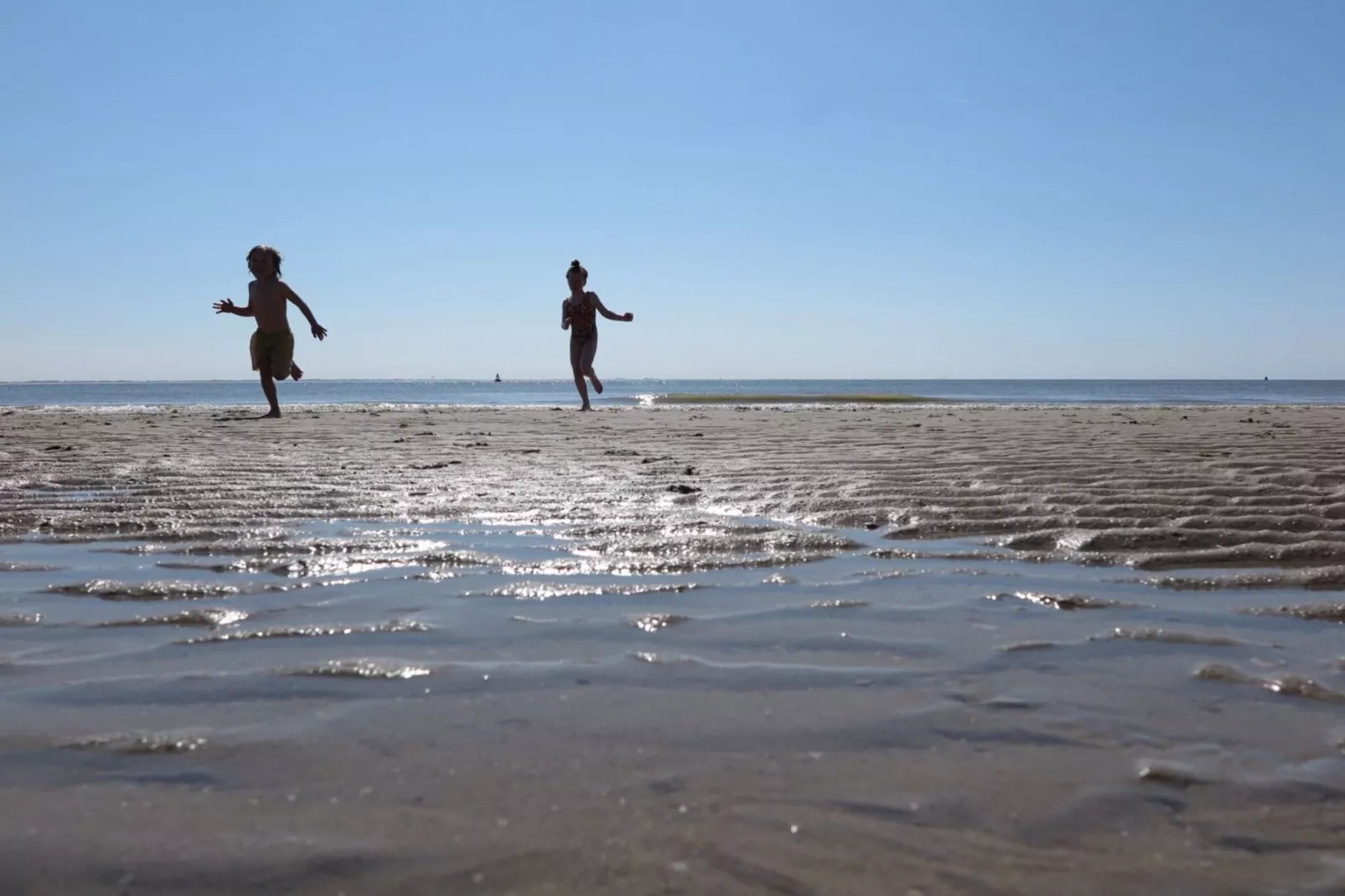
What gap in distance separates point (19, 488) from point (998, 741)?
4.80 meters

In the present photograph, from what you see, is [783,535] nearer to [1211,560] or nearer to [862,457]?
[1211,560]

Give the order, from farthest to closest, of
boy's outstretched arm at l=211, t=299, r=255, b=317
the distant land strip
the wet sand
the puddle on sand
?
1. the distant land strip
2. boy's outstretched arm at l=211, t=299, r=255, b=317
3. the puddle on sand
4. the wet sand

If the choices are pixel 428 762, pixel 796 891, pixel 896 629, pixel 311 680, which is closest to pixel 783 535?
pixel 896 629

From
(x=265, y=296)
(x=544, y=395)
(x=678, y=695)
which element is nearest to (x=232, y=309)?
(x=265, y=296)

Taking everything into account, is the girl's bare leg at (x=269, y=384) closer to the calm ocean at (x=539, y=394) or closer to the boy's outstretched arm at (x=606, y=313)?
the boy's outstretched arm at (x=606, y=313)

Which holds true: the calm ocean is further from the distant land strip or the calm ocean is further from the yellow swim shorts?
the yellow swim shorts

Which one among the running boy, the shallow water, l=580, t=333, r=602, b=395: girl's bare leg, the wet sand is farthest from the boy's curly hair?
the shallow water

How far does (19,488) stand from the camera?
4895 mm

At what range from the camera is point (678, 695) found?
1.85 m

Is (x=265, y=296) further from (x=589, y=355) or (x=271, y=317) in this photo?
(x=589, y=355)

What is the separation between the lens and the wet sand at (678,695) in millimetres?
1251

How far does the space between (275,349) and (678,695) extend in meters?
10.3

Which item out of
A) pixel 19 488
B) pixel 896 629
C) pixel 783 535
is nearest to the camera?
pixel 896 629

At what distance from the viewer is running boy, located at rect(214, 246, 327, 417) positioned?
425 inches
